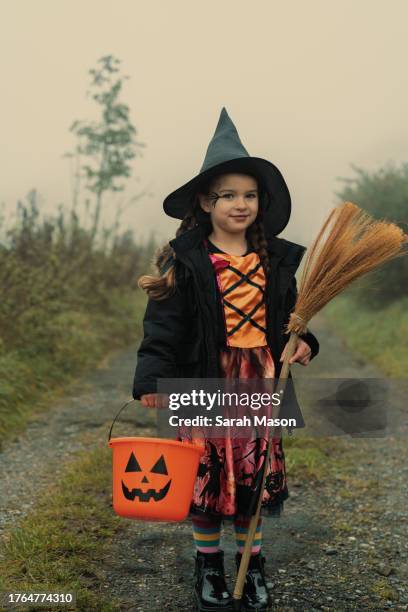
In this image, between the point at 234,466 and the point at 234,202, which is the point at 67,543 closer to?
the point at 234,466

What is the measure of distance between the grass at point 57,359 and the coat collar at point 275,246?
9.10 ft

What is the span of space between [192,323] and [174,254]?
281mm

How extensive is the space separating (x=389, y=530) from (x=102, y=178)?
9.46 metres

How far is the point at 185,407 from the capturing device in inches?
106

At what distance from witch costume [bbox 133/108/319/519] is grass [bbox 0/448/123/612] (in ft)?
1.84

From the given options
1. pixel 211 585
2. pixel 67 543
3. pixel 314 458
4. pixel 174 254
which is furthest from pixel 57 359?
pixel 211 585

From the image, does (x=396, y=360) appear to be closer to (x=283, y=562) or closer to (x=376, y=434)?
(x=376, y=434)

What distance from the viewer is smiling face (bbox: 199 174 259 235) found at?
9.01 feet

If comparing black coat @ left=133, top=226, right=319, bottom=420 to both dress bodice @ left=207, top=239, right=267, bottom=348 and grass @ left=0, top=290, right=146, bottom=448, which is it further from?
grass @ left=0, top=290, right=146, bottom=448

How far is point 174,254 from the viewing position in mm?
2779

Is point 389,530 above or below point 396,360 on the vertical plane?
below

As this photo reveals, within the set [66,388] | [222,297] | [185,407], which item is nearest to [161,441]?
[185,407]

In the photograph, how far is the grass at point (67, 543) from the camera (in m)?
2.72

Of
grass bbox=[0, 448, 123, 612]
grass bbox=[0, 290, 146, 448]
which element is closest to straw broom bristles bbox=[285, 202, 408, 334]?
grass bbox=[0, 448, 123, 612]
